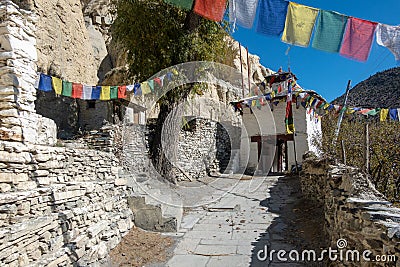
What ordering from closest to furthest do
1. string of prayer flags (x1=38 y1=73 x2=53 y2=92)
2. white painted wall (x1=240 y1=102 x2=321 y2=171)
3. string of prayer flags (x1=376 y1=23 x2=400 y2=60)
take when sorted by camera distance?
string of prayer flags (x1=376 y1=23 x2=400 y2=60) < string of prayer flags (x1=38 y1=73 x2=53 y2=92) < white painted wall (x1=240 y1=102 x2=321 y2=171)

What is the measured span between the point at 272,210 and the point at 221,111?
43.3ft

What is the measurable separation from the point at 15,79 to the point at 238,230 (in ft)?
→ 16.7

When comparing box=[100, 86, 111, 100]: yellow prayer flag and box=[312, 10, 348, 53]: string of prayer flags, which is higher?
box=[312, 10, 348, 53]: string of prayer flags

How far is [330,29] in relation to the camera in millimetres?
5207

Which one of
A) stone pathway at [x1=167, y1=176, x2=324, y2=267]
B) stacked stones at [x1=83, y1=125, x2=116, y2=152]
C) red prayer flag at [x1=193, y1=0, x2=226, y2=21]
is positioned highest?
red prayer flag at [x1=193, y1=0, x2=226, y2=21]

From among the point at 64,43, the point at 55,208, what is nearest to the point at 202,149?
the point at 64,43

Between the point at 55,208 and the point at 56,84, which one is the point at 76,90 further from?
the point at 55,208

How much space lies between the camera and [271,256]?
4.82 metres

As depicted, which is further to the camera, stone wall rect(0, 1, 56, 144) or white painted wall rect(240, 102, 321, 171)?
white painted wall rect(240, 102, 321, 171)

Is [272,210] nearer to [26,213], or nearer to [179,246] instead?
[179,246]

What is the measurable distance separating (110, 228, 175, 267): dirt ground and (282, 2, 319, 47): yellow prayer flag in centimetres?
460

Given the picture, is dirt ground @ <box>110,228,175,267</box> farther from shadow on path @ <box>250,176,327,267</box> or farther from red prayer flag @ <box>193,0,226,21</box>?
red prayer flag @ <box>193,0,226,21</box>

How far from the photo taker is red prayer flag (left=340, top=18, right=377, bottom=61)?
16.9 ft

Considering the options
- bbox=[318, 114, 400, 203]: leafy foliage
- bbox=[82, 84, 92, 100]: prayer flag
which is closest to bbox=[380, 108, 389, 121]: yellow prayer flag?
bbox=[318, 114, 400, 203]: leafy foliage
